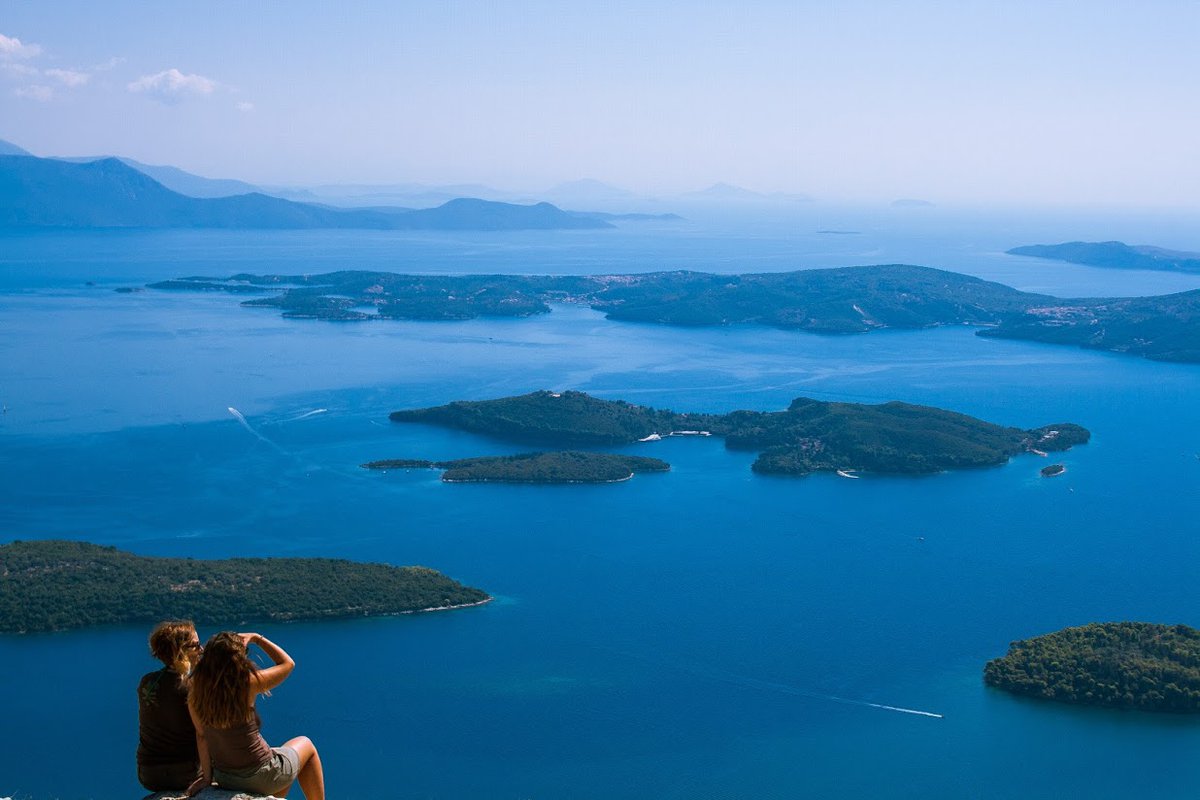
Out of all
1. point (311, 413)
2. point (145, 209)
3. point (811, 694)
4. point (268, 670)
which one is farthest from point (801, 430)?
point (145, 209)

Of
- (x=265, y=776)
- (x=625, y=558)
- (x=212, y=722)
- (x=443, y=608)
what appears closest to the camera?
(x=212, y=722)

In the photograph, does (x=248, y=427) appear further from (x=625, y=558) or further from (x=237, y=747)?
(x=237, y=747)

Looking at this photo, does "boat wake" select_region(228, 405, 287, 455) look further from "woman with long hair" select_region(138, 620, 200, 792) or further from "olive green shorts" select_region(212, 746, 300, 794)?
"olive green shorts" select_region(212, 746, 300, 794)

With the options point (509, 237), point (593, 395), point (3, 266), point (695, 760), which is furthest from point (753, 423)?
point (509, 237)

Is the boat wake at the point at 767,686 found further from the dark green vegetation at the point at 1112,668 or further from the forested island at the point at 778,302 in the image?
the forested island at the point at 778,302

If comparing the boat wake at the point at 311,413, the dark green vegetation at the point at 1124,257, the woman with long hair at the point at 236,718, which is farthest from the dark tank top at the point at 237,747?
the dark green vegetation at the point at 1124,257

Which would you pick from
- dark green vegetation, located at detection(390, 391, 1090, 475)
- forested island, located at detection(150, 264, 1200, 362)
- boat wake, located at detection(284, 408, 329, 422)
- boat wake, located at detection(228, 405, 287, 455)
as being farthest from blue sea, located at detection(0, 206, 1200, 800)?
forested island, located at detection(150, 264, 1200, 362)
